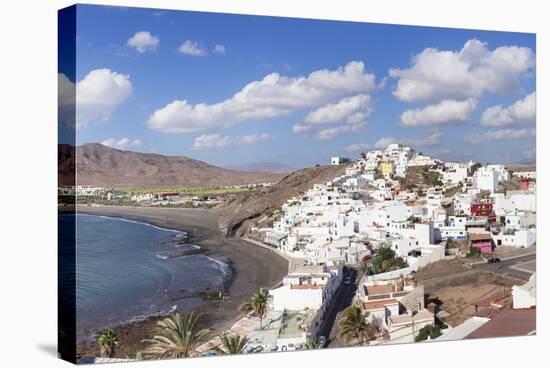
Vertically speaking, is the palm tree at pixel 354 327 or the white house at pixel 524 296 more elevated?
the white house at pixel 524 296

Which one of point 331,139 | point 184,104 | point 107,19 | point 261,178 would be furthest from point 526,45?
point 107,19

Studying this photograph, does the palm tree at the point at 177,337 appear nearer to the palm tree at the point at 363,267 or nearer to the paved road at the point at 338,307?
the paved road at the point at 338,307

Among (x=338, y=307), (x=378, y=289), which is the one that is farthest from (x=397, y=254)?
(x=338, y=307)

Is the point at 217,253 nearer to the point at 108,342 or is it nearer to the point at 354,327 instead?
the point at 108,342

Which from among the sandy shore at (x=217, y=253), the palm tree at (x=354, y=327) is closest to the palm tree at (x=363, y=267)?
the palm tree at (x=354, y=327)

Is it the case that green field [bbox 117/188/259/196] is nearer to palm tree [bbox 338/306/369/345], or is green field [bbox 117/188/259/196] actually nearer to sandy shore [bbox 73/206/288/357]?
sandy shore [bbox 73/206/288/357]

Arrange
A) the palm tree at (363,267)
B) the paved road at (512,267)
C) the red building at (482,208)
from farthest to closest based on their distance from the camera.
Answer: the red building at (482,208)
the paved road at (512,267)
the palm tree at (363,267)

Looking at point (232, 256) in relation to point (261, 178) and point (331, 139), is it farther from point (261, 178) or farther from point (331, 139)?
point (331, 139)
